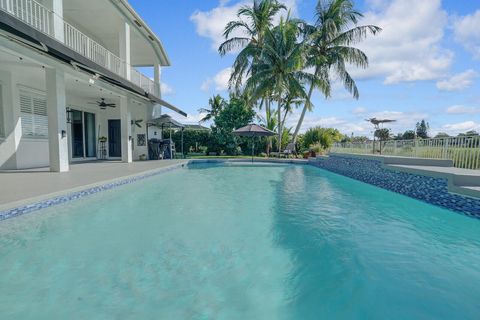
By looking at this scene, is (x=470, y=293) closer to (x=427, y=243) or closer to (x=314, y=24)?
(x=427, y=243)

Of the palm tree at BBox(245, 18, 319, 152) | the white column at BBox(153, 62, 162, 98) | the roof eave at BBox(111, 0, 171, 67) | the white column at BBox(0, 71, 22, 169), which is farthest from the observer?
the palm tree at BBox(245, 18, 319, 152)

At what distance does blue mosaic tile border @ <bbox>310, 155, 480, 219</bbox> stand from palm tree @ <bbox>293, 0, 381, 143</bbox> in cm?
806

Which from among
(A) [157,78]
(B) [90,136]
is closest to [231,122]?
(A) [157,78]

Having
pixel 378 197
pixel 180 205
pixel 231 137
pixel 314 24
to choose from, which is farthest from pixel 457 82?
pixel 180 205

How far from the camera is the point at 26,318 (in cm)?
205

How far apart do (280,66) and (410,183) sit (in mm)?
12747

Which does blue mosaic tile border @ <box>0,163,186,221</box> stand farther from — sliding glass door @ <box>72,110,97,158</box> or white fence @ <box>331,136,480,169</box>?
white fence @ <box>331,136,480,169</box>

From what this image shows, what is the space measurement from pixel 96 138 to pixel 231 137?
9.09m

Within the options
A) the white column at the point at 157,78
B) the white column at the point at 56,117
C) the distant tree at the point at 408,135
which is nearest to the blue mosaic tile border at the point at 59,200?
the white column at the point at 56,117

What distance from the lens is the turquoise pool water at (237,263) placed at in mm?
2260

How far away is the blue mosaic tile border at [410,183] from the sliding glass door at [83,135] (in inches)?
503

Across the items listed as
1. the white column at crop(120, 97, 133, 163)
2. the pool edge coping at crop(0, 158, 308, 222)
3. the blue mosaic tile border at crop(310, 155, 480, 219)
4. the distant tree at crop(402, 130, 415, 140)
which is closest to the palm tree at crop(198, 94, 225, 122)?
the white column at crop(120, 97, 133, 163)

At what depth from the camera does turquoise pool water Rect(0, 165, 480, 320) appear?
226 centimetres

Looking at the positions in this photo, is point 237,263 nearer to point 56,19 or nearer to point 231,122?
point 56,19
